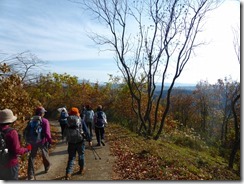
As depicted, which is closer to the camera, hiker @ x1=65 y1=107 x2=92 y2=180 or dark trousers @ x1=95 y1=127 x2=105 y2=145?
hiker @ x1=65 y1=107 x2=92 y2=180

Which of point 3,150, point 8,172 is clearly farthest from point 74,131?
point 3,150

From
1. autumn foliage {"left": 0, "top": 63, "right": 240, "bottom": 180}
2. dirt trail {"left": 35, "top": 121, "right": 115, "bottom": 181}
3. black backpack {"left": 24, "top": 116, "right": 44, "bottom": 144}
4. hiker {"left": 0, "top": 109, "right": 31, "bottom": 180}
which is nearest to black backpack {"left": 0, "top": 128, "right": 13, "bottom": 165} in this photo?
hiker {"left": 0, "top": 109, "right": 31, "bottom": 180}

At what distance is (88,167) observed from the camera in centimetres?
803

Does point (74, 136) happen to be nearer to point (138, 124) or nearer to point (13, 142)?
point (13, 142)

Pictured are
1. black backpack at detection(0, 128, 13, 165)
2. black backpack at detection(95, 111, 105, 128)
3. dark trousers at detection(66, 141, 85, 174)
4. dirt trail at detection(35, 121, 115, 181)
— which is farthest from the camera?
black backpack at detection(95, 111, 105, 128)

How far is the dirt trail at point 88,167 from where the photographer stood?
7.08m

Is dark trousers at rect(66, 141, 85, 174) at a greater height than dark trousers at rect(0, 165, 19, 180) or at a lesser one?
lesser

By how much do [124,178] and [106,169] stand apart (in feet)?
3.21

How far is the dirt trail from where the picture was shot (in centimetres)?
708

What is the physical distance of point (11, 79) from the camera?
8914 mm

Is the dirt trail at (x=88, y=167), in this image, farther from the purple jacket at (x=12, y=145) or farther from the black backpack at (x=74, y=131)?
the purple jacket at (x=12, y=145)

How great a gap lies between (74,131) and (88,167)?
5.56ft

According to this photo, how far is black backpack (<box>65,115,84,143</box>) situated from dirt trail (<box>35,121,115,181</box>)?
3.16ft

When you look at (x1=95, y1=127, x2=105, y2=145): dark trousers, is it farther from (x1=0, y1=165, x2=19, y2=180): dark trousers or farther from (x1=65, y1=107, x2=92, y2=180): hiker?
(x1=0, y1=165, x2=19, y2=180): dark trousers
